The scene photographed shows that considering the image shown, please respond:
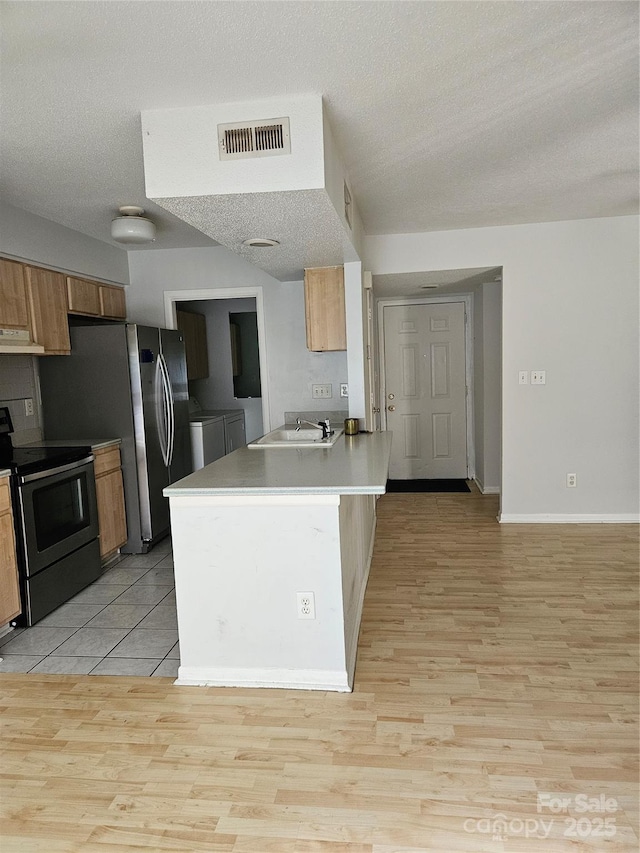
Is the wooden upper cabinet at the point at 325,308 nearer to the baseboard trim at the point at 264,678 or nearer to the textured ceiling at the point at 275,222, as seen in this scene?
the textured ceiling at the point at 275,222

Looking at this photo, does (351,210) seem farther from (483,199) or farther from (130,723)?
(130,723)

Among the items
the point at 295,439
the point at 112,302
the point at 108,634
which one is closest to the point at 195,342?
the point at 112,302

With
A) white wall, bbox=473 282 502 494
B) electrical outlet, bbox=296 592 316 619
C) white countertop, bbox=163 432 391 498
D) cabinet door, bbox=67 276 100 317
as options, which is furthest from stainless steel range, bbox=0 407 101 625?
white wall, bbox=473 282 502 494

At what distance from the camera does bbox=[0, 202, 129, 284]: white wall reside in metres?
3.31

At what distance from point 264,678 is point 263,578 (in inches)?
16.7

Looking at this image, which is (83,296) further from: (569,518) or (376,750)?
(569,518)

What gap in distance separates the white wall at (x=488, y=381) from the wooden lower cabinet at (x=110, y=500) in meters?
3.31

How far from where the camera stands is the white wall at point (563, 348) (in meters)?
4.16

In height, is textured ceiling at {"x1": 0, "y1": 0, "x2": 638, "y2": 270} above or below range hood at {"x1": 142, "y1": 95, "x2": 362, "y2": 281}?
above

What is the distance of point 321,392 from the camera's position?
4656 millimetres

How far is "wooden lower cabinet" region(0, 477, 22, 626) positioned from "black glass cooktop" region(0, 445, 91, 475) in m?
0.12

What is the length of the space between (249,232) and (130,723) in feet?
7.10

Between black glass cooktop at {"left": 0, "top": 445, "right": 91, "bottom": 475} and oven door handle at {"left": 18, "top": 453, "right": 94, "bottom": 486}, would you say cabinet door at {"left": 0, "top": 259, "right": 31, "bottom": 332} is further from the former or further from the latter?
oven door handle at {"left": 18, "top": 453, "right": 94, "bottom": 486}

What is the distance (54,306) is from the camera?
12.3ft
